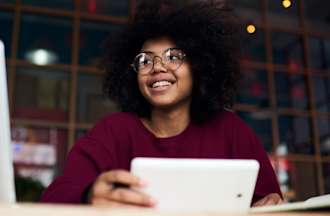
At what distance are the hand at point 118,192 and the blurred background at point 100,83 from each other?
216cm

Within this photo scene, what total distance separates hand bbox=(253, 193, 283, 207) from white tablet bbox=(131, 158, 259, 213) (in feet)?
1.56

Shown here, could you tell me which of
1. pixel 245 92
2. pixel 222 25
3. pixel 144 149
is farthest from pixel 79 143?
pixel 245 92

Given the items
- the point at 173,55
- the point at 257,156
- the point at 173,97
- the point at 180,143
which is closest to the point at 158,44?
the point at 173,55

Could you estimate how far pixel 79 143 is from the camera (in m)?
1.10

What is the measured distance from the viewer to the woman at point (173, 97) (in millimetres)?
1229

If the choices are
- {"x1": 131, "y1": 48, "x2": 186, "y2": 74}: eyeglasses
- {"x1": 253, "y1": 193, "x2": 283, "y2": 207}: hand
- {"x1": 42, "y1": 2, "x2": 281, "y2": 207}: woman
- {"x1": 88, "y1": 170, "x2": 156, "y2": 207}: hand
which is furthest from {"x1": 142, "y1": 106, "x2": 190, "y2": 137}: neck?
{"x1": 88, "y1": 170, "x2": 156, "y2": 207}: hand

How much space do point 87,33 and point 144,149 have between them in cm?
233

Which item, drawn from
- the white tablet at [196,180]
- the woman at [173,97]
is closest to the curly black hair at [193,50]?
the woman at [173,97]

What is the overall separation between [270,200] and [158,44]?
0.55 metres

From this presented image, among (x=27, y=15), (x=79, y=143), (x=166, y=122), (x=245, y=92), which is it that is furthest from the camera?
(x=245, y=92)

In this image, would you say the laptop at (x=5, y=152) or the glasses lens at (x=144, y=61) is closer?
the laptop at (x=5, y=152)

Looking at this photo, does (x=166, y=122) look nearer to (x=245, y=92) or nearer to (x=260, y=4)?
(x=245, y=92)

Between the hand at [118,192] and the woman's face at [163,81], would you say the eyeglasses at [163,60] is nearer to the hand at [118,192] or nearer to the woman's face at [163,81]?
the woman's face at [163,81]

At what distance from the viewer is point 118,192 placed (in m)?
0.66
